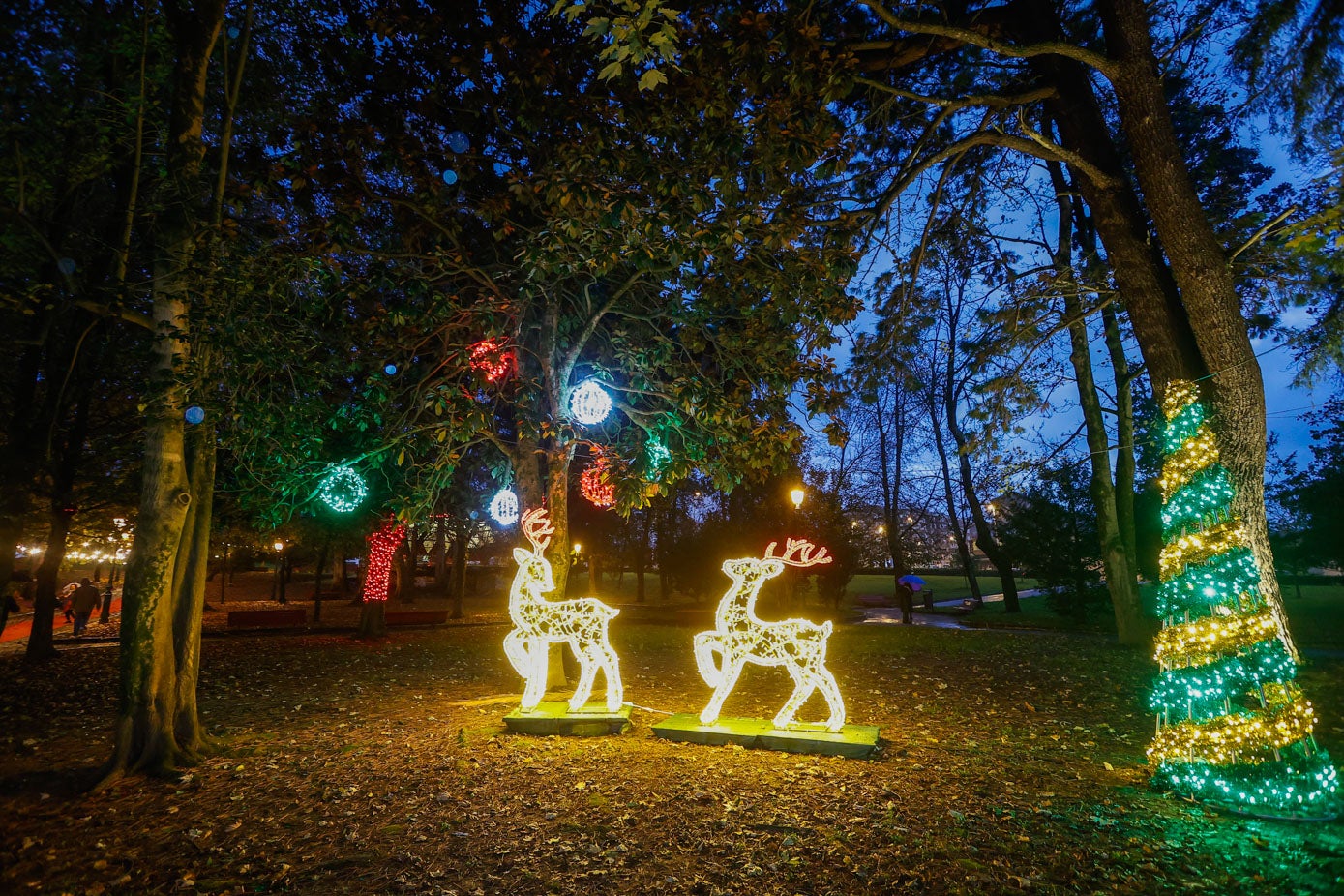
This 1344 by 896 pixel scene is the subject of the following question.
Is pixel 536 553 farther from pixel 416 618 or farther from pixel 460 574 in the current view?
pixel 460 574

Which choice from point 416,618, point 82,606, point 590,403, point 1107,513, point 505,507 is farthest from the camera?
point 416,618

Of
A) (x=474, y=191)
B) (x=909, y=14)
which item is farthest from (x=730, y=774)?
(x=909, y=14)

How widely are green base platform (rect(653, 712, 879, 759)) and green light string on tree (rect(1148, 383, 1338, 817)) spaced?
2.50m

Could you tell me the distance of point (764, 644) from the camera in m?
6.84

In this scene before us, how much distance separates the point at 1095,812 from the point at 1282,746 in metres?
1.61

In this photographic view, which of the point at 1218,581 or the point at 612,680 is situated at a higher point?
the point at 1218,581

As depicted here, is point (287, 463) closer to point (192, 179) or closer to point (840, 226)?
point (192, 179)

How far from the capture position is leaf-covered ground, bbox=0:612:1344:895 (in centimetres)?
396

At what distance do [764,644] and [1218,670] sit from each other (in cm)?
395

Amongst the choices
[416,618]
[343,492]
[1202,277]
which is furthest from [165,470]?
[416,618]

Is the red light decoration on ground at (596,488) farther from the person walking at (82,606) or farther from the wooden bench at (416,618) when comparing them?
the person walking at (82,606)

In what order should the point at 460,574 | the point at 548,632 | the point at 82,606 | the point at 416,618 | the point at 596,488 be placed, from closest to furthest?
1. the point at 548,632
2. the point at 596,488
3. the point at 82,606
4. the point at 416,618
5. the point at 460,574

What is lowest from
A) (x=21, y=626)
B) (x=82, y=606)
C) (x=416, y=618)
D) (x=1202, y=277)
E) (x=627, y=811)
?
(x=21, y=626)

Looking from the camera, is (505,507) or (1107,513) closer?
(505,507)
